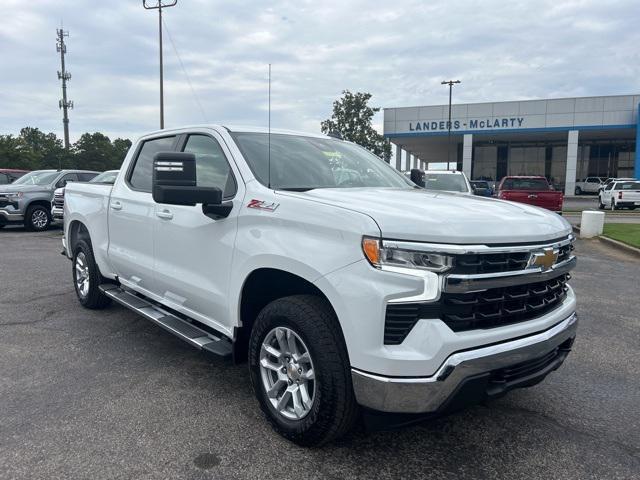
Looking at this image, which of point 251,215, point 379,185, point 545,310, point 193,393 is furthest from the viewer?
A: point 379,185

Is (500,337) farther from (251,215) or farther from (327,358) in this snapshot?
(251,215)

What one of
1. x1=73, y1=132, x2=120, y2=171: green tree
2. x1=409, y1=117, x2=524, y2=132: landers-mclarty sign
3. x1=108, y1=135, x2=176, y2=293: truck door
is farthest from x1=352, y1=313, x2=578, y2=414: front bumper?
x1=73, y1=132, x2=120, y2=171: green tree

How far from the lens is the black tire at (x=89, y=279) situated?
554 centimetres

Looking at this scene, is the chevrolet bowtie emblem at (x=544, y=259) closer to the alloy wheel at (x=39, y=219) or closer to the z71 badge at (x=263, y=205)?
the z71 badge at (x=263, y=205)

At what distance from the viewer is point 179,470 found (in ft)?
8.96

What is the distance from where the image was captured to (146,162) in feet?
15.7

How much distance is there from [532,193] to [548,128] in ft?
99.6

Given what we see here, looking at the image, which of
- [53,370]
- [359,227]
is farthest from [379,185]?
[53,370]

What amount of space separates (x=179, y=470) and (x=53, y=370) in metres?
1.92

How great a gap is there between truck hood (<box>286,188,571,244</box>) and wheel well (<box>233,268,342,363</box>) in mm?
516

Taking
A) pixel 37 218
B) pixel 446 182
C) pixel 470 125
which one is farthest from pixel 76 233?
pixel 470 125

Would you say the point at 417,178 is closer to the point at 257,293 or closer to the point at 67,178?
the point at 257,293

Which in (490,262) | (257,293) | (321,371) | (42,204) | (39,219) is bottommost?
(39,219)

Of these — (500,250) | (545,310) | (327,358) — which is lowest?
(327,358)
